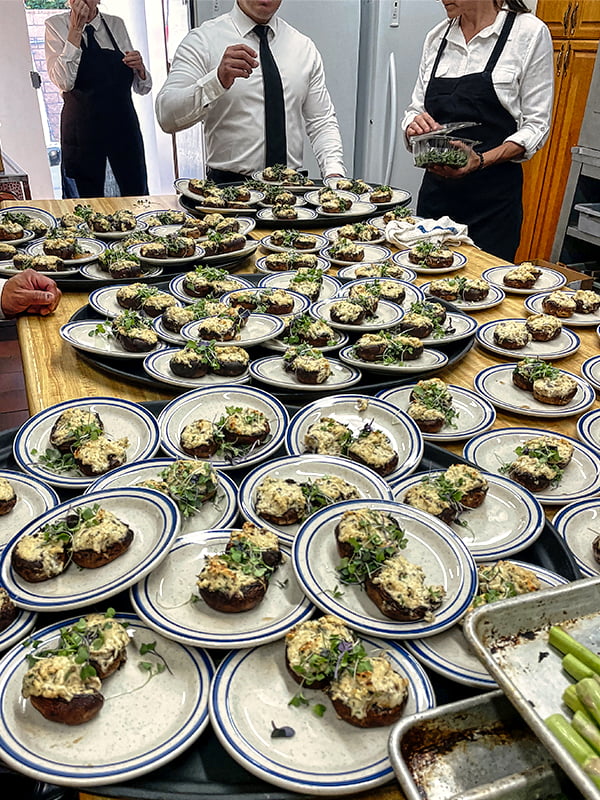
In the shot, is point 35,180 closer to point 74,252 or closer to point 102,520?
point 74,252

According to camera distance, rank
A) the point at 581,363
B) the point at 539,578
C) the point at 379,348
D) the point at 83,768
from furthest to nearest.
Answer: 1. the point at 581,363
2. the point at 379,348
3. the point at 539,578
4. the point at 83,768

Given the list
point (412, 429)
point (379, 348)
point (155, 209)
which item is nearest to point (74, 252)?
point (155, 209)

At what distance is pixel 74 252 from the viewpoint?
3.29m

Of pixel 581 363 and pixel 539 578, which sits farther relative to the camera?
pixel 581 363

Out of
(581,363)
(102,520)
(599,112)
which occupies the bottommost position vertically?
(581,363)

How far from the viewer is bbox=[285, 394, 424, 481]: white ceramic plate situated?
189cm

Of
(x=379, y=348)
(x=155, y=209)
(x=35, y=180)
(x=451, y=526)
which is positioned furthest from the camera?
(x=35, y=180)

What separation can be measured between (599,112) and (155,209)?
386cm

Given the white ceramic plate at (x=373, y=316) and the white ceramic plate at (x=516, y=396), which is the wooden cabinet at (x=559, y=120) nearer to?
the white ceramic plate at (x=373, y=316)

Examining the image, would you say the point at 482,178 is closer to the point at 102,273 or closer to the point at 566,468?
the point at 102,273

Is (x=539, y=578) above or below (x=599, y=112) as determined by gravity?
below

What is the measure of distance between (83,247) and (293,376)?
177 centimetres

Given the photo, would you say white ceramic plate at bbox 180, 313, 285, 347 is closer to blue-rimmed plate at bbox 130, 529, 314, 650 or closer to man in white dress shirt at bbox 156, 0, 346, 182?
blue-rimmed plate at bbox 130, 529, 314, 650

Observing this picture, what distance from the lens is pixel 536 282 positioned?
11.0 feet
